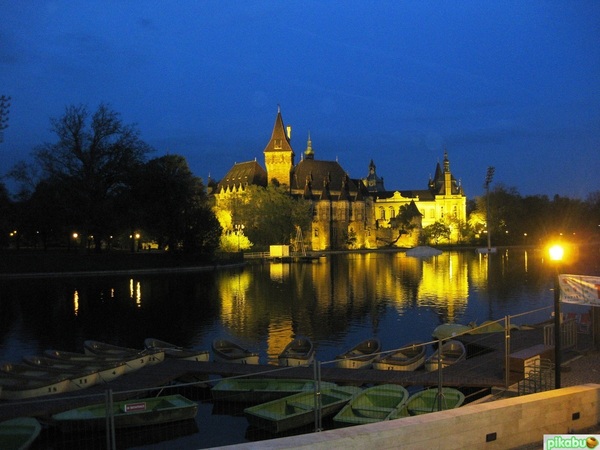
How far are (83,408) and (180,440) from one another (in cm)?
243

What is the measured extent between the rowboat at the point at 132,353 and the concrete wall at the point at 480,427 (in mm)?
13111

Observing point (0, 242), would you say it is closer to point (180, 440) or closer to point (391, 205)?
point (180, 440)

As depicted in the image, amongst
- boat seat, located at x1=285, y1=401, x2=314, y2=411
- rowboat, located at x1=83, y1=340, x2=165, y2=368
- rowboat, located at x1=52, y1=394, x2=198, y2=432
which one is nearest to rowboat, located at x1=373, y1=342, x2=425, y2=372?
boat seat, located at x1=285, y1=401, x2=314, y2=411

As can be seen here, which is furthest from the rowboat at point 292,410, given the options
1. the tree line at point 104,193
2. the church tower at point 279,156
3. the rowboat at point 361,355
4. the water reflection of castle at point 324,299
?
the church tower at point 279,156

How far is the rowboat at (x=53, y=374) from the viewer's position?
55.2 feet

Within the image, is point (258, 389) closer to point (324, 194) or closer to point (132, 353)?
point (132, 353)

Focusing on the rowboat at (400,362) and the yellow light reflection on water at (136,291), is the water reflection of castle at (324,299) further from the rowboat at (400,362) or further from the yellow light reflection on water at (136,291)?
the yellow light reflection on water at (136,291)

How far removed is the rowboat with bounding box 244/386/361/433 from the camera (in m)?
13.9

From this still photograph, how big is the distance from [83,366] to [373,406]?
9583 mm

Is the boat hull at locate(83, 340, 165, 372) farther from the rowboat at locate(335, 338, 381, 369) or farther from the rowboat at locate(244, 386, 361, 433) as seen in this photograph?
the rowboat at locate(335, 338, 381, 369)

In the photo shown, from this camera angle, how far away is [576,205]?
141 m

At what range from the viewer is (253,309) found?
37094 millimetres

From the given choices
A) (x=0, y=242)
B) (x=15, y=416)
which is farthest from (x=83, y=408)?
(x=0, y=242)

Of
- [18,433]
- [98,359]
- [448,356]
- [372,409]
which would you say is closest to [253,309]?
[98,359]
